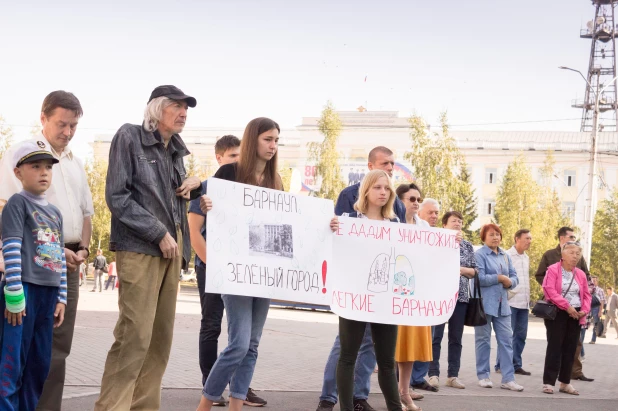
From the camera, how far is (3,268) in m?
5.03

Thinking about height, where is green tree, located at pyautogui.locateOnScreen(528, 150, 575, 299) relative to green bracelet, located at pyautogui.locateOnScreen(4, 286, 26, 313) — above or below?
above

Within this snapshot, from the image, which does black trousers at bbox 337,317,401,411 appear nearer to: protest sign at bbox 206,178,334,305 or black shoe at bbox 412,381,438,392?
protest sign at bbox 206,178,334,305

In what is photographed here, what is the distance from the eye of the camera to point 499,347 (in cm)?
1073

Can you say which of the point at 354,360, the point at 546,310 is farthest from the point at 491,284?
the point at 354,360

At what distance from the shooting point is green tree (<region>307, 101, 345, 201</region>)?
56094mm

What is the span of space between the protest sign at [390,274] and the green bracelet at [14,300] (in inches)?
97.8

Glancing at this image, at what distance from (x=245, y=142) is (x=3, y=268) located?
2.01 meters

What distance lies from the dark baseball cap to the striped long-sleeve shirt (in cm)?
100

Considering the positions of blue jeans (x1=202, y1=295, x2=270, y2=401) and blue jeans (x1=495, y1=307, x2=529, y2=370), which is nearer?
blue jeans (x1=202, y1=295, x2=270, y2=401)

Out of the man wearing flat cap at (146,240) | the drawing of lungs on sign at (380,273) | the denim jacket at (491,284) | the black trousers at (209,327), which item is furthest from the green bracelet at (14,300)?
the denim jacket at (491,284)

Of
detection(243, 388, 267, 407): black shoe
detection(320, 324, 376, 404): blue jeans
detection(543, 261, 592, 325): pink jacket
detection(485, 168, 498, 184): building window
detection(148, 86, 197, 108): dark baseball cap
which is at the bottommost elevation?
detection(243, 388, 267, 407): black shoe

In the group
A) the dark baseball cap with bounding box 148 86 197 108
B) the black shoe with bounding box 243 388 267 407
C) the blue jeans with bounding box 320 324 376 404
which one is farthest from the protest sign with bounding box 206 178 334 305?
the black shoe with bounding box 243 388 267 407

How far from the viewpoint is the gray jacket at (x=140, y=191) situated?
203 inches

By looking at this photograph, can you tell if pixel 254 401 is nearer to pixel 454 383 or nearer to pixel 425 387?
pixel 425 387
